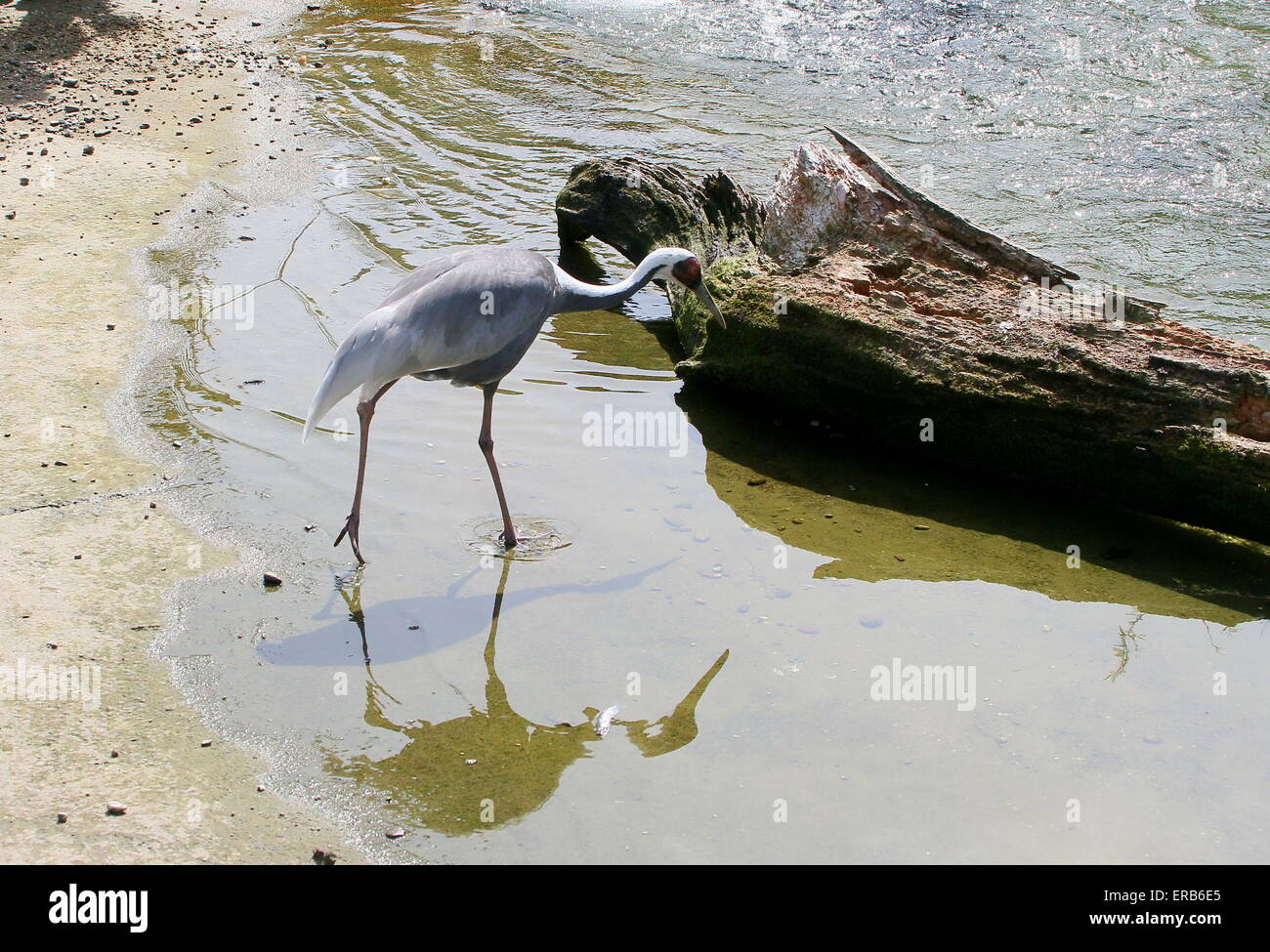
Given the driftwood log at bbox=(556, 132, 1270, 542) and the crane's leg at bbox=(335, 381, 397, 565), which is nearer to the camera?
the crane's leg at bbox=(335, 381, 397, 565)

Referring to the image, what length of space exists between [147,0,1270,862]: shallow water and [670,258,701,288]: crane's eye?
2.90ft

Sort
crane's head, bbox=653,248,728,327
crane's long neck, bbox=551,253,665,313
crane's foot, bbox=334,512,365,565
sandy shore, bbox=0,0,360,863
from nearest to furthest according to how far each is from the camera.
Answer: sandy shore, bbox=0,0,360,863 → crane's foot, bbox=334,512,365,565 → crane's long neck, bbox=551,253,665,313 → crane's head, bbox=653,248,728,327

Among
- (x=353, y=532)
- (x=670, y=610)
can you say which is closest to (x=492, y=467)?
(x=353, y=532)

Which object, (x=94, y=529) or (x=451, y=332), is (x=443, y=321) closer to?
(x=451, y=332)

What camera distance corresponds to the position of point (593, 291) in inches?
279

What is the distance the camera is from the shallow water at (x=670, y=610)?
4.40 m

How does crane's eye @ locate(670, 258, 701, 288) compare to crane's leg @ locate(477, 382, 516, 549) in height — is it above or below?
above

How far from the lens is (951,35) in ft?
52.8

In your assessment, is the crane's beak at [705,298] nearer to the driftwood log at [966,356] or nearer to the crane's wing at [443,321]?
the driftwood log at [966,356]

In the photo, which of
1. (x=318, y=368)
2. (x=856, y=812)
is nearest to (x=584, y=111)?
(x=318, y=368)

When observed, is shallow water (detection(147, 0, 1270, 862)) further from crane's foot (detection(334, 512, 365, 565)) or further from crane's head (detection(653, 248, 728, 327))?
crane's head (detection(653, 248, 728, 327))

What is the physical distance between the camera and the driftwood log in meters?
6.10

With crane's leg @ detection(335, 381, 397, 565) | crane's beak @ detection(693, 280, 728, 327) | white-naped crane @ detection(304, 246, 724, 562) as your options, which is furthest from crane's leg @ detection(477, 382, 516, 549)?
crane's beak @ detection(693, 280, 728, 327)

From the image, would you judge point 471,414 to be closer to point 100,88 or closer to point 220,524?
point 220,524
